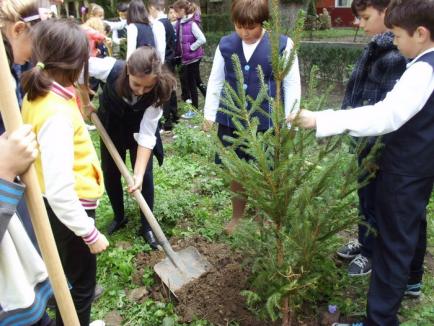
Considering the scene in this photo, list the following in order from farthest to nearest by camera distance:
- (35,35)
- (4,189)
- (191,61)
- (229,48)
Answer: (191,61)
(229,48)
(35,35)
(4,189)

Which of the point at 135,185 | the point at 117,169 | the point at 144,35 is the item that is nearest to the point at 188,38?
the point at 144,35

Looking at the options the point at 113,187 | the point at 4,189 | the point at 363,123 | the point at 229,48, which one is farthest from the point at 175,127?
the point at 4,189

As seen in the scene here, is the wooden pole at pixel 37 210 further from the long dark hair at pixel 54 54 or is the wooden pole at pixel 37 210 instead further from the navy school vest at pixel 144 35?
the navy school vest at pixel 144 35

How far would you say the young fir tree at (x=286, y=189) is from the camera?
1.88 meters

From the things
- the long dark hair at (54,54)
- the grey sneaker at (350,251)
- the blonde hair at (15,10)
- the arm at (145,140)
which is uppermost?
the blonde hair at (15,10)

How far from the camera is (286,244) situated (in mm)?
2254

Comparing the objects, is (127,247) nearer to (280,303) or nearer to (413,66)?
(280,303)

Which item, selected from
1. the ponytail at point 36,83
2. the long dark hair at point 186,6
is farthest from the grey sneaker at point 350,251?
the long dark hair at point 186,6

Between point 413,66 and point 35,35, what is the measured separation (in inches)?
66.1

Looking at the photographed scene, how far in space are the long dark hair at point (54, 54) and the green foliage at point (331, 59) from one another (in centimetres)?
657

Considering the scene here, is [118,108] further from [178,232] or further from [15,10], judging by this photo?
[178,232]

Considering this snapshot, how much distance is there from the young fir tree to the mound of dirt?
1.03 ft

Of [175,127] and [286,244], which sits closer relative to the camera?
[286,244]

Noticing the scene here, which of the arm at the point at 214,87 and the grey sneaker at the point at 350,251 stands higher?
the arm at the point at 214,87
